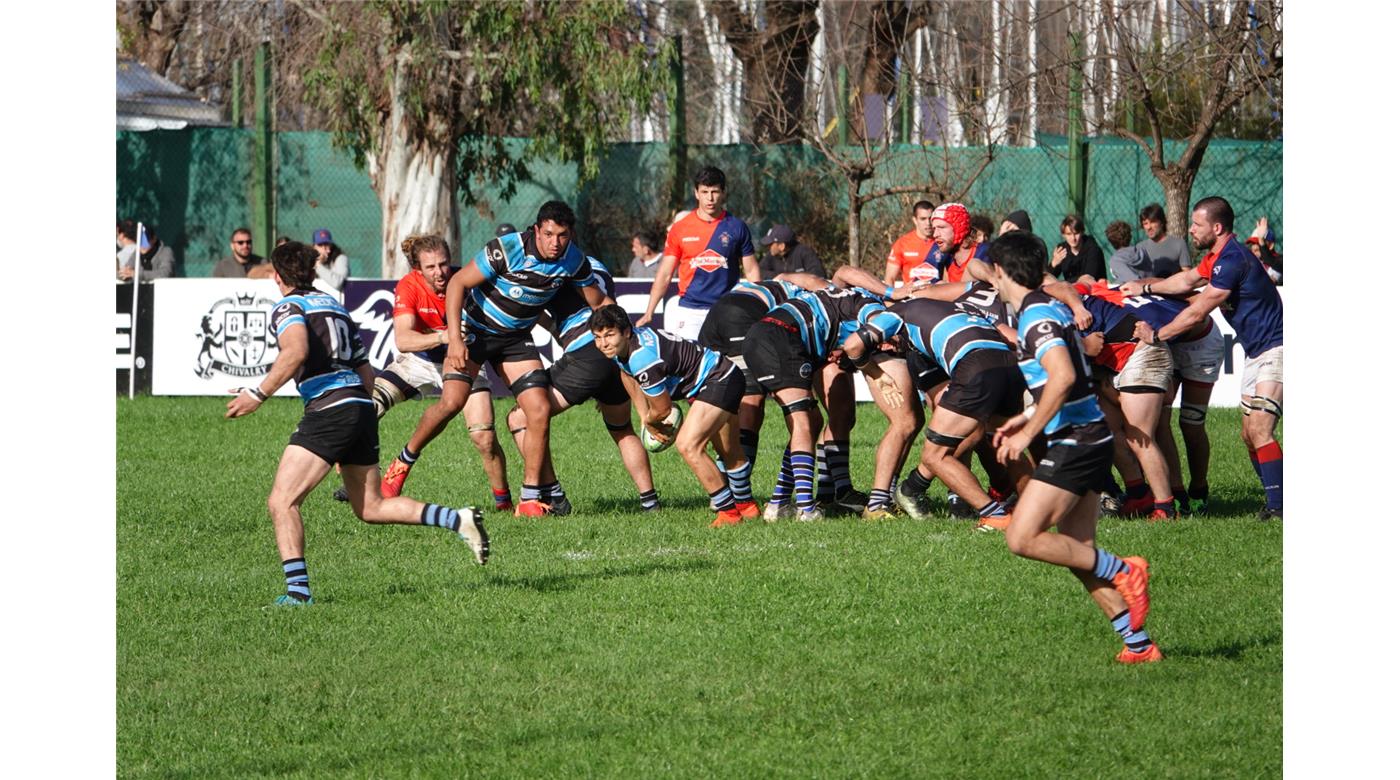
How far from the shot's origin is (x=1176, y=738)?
595 cm

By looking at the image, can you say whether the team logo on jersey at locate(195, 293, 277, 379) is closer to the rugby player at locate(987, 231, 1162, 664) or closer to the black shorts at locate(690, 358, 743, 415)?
the black shorts at locate(690, 358, 743, 415)

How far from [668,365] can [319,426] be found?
2.83 meters

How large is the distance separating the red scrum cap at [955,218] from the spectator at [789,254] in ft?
11.3

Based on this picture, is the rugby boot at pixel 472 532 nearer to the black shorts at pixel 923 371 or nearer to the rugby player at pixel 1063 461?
the rugby player at pixel 1063 461

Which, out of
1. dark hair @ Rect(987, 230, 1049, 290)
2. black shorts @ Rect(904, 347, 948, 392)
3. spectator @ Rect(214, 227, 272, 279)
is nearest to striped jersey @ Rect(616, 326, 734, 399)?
black shorts @ Rect(904, 347, 948, 392)

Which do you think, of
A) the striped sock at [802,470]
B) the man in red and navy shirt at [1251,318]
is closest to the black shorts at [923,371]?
the striped sock at [802,470]

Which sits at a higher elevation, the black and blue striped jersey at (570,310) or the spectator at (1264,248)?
the spectator at (1264,248)

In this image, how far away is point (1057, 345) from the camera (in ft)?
22.1

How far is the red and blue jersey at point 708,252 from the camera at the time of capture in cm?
1327

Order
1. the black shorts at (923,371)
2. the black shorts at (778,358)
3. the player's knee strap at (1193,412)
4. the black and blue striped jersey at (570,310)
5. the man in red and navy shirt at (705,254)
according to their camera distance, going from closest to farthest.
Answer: the black shorts at (778,358)
the black shorts at (923,371)
the player's knee strap at (1193,412)
the black and blue striped jersey at (570,310)
the man in red and navy shirt at (705,254)

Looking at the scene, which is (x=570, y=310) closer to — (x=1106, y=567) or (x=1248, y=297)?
(x=1248, y=297)

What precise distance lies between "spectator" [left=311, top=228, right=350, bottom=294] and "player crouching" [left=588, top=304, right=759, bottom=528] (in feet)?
29.9

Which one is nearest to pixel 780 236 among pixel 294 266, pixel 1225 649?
pixel 294 266
